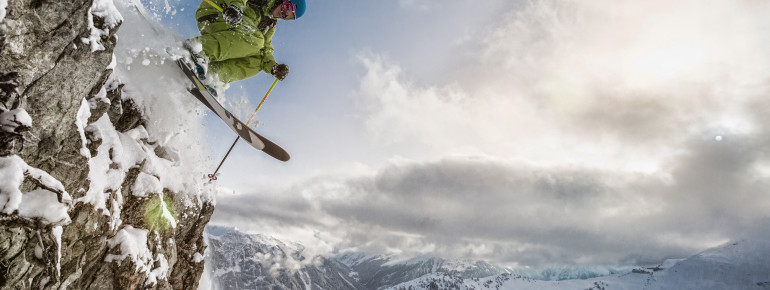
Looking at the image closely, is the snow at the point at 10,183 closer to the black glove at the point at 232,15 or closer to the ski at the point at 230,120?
the ski at the point at 230,120

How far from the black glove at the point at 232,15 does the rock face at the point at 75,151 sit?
7.59 ft

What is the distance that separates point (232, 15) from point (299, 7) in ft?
6.31

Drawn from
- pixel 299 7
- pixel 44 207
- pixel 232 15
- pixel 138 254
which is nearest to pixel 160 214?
pixel 138 254

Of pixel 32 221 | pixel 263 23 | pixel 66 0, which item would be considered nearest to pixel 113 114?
pixel 66 0

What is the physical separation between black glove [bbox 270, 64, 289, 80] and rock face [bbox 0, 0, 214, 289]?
3.34 meters

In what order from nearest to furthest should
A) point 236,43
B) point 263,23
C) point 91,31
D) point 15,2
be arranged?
point 15,2 → point 91,31 → point 236,43 → point 263,23

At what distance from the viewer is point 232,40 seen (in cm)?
818

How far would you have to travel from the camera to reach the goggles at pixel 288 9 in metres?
8.56

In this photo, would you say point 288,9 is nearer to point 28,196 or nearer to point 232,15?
point 232,15

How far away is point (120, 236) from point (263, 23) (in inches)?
234

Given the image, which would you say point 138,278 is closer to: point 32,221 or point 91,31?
point 32,221

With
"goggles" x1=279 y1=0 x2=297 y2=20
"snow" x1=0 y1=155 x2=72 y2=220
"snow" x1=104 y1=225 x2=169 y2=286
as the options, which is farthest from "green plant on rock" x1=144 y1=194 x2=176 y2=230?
"goggles" x1=279 y1=0 x2=297 y2=20

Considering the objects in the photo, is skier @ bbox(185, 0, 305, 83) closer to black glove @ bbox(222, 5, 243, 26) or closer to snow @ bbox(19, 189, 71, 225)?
black glove @ bbox(222, 5, 243, 26)

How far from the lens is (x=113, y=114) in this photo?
6.95 m
